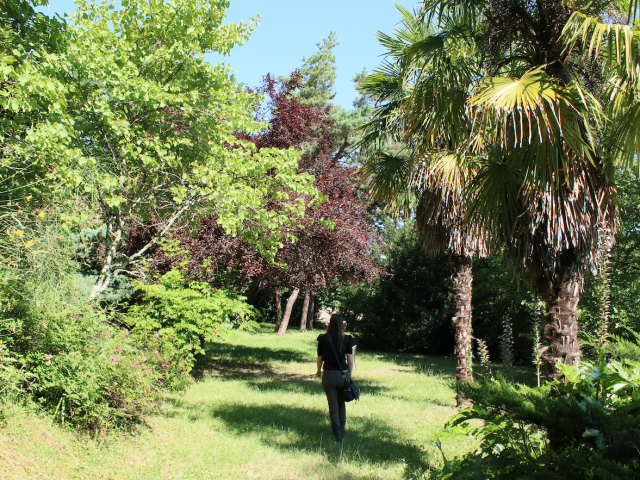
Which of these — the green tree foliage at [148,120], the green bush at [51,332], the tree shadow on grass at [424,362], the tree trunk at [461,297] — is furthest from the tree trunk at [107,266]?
the tree shadow on grass at [424,362]

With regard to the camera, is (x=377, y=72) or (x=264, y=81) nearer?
(x=377, y=72)

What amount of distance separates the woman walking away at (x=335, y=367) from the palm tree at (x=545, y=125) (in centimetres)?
236

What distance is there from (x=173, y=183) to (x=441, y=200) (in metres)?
4.85

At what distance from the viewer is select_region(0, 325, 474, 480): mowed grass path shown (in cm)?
455

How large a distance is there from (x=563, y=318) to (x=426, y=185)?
4457 mm

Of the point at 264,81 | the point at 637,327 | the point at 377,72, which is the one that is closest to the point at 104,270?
the point at 377,72

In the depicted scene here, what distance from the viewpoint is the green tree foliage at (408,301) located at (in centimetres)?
1942

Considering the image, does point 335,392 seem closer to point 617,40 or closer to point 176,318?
point 176,318

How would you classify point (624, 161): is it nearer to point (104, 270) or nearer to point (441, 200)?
point (441, 200)

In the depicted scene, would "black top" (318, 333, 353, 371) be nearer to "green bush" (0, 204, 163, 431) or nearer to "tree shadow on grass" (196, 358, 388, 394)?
"green bush" (0, 204, 163, 431)

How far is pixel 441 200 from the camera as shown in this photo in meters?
8.34

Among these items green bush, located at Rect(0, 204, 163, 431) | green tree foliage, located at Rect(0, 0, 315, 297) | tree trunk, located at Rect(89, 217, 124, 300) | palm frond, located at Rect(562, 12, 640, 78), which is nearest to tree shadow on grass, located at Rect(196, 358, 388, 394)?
green tree foliage, located at Rect(0, 0, 315, 297)

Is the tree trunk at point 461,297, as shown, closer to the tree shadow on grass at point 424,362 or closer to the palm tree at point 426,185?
the palm tree at point 426,185

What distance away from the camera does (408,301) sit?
64.7 feet
